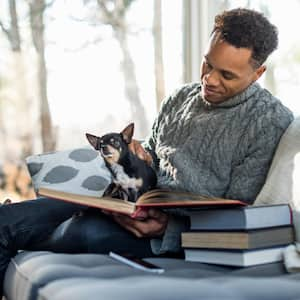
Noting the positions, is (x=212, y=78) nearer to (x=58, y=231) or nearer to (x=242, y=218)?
(x=242, y=218)

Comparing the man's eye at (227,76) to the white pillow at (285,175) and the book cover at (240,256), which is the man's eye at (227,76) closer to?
the white pillow at (285,175)

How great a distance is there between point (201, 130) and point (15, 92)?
4.26 ft

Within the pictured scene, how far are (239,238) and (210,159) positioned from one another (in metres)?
0.34

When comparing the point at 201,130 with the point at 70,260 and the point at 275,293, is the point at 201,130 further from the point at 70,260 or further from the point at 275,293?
the point at 275,293

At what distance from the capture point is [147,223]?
4.79 ft

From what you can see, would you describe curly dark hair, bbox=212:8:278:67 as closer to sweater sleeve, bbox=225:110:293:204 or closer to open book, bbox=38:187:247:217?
sweater sleeve, bbox=225:110:293:204

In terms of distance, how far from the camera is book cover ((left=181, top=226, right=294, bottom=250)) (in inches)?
48.2

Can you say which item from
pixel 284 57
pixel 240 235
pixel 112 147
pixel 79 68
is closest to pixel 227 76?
pixel 112 147

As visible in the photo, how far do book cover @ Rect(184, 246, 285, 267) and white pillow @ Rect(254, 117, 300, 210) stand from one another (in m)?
0.16

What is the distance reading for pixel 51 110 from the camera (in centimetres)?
269

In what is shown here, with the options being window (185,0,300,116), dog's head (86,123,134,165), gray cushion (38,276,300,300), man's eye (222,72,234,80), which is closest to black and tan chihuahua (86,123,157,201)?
dog's head (86,123,134,165)

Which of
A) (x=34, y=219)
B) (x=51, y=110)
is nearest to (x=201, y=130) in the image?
(x=34, y=219)

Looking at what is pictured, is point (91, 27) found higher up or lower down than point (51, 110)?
higher up

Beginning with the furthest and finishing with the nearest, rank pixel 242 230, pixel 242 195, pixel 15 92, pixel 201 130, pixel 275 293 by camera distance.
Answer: pixel 15 92, pixel 201 130, pixel 242 195, pixel 242 230, pixel 275 293
